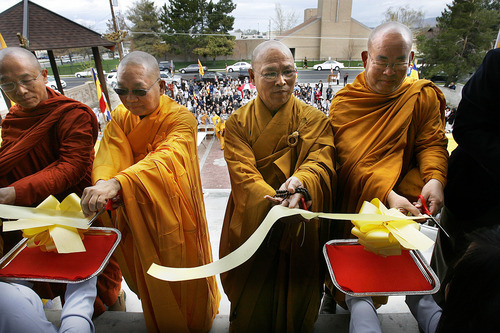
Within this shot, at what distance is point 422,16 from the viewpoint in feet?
81.7

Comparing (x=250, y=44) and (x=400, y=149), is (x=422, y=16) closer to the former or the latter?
(x=250, y=44)

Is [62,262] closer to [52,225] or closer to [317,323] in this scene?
[52,225]

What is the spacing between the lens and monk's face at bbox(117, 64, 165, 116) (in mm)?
1739

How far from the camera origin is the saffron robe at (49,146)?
1.86 m

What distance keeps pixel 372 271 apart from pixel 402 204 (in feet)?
1.27

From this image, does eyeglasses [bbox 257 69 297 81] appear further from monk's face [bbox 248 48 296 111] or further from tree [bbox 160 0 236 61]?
tree [bbox 160 0 236 61]

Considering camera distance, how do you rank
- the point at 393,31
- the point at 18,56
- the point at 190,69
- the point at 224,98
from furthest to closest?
1. the point at 190,69
2. the point at 224,98
3. the point at 18,56
4. the point at 393,31

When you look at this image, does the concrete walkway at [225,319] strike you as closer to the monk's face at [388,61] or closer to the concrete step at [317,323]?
the concrete step at [317,323]

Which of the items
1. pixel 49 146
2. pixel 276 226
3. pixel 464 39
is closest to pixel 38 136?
pixel 49 146


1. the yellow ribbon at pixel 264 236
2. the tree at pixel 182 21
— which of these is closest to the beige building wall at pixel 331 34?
the tree at pixel 182 21

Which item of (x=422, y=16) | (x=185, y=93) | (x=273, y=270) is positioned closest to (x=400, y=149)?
(x=273, y=270)

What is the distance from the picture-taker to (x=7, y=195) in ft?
5.55

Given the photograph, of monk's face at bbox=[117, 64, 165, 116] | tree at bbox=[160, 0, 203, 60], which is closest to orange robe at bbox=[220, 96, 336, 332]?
monk's face at bbox=[117, 64, 165, 116]

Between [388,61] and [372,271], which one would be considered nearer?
[372,271]
